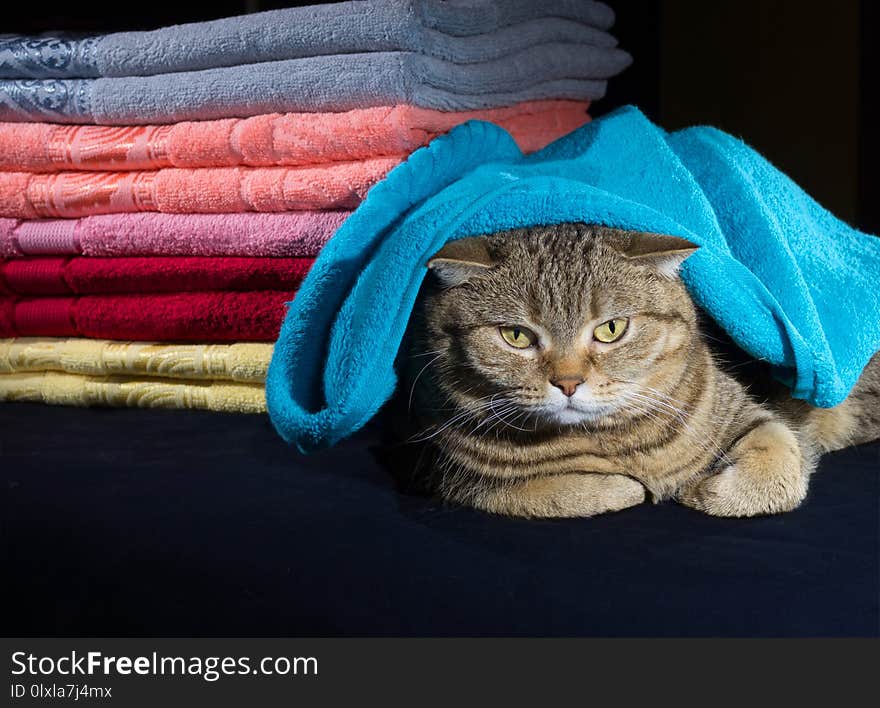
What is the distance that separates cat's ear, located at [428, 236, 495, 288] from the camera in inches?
33.2

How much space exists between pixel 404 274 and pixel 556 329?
16cm

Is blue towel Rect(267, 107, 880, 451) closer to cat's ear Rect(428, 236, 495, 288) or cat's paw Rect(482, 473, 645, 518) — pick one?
cat's ear Rect(428, 236, 495, 288)

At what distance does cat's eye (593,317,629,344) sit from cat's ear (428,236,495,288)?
0.13 meters

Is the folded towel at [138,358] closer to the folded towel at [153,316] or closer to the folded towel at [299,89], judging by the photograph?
the folded towel at [153,316]

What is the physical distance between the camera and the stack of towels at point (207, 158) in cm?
109

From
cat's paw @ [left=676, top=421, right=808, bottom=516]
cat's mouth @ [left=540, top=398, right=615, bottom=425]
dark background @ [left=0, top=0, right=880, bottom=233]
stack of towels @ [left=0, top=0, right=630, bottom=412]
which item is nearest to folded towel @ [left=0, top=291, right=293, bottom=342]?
stack of towels @ [left=0, top=0, right=630, bottom=412]

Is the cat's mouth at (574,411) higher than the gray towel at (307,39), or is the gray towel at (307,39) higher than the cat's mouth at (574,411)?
the gray towel at (307,39)

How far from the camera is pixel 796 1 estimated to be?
6.17 ft

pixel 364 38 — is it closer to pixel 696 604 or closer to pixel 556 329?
pixel 556 329

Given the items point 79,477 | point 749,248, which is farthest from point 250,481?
point 749,248

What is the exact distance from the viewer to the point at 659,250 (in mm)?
839

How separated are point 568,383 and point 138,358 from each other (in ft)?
2.19

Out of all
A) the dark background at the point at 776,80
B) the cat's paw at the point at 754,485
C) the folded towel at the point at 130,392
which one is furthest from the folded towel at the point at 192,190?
the dark background at the point at 776,80

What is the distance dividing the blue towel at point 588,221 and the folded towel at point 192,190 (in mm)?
143
